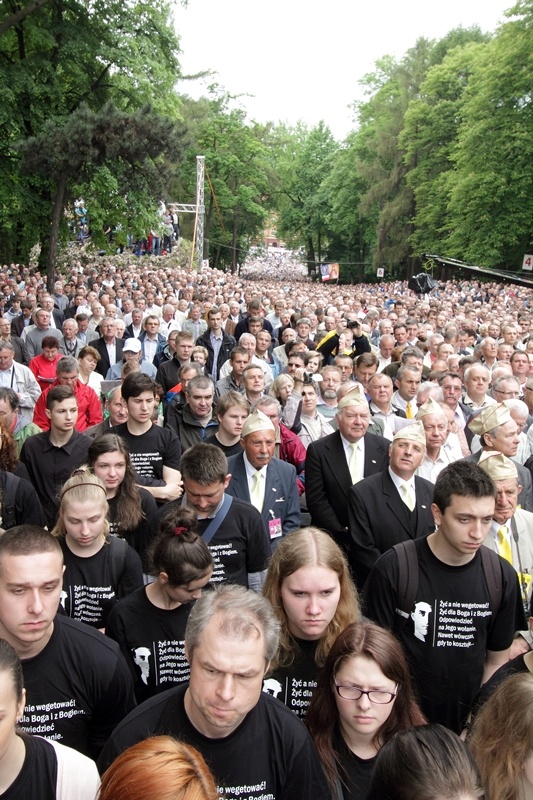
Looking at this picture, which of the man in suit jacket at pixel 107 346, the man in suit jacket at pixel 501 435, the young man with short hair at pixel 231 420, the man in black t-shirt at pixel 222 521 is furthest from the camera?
the man in suit jacket at pixel 107 346

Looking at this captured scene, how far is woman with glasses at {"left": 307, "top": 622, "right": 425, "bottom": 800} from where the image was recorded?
2346 millimetres

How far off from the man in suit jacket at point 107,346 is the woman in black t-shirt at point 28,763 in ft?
24.4

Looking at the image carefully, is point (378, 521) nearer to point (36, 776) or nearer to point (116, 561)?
point (116, 561)

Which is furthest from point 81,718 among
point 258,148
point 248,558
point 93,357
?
point 258,148

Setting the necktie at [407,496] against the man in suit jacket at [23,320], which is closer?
the necktie at [407,496]

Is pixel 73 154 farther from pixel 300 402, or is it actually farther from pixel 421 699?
pixel 421 699

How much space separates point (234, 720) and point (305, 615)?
2.31 feet

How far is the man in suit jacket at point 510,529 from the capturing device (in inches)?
145

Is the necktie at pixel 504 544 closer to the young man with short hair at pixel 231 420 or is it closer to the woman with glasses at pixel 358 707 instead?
the woman with glasses at pixel 358 707

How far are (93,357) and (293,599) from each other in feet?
16.4

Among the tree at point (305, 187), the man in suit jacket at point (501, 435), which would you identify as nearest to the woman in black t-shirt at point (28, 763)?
the man in suit jacket at point (501, 435)

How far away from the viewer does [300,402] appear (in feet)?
20.8

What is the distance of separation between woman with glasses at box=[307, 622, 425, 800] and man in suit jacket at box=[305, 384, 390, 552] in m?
2.45

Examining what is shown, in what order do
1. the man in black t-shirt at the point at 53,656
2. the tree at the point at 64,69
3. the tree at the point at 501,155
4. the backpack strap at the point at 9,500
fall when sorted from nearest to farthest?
the man in black t-shirt at the point at 53,656, the backpack strap at the point at 9,500, the tree at the point at 64,69, the tree at the point at 501,155
